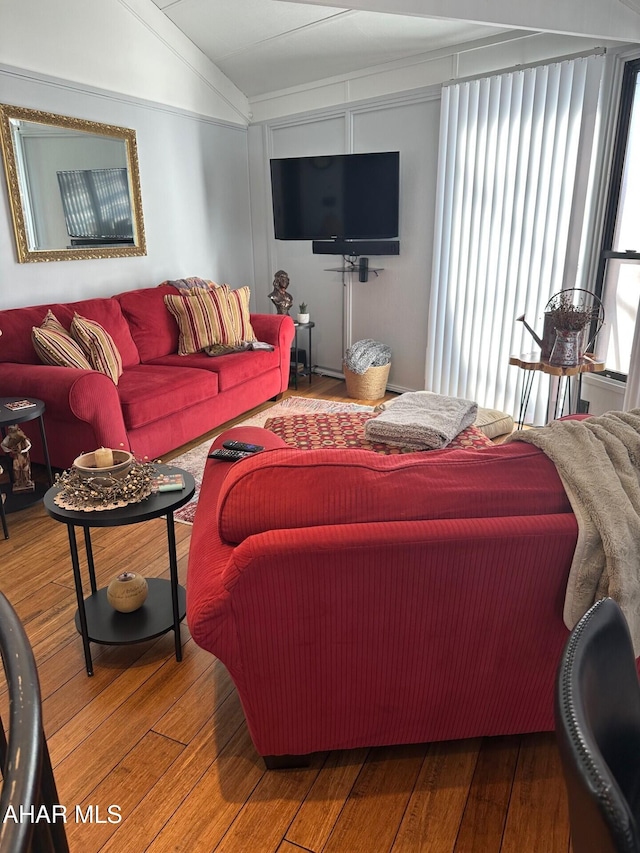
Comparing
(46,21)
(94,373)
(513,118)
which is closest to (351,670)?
(94,373)

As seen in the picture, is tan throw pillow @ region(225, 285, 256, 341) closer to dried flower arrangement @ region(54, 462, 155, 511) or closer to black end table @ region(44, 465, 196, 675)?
black end table @ region(44, 465, 196, 675)

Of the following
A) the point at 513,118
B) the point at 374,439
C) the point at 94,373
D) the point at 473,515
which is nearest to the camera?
the point at 473,515

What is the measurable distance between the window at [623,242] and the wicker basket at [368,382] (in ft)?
5.40

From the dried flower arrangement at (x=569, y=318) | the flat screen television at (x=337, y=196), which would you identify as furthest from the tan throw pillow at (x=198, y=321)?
the dried flower arrangement at (x=569, y=318)

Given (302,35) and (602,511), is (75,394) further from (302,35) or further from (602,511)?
(302,35)

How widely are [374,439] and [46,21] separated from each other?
3259mm

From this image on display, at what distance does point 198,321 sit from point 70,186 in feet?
3.88

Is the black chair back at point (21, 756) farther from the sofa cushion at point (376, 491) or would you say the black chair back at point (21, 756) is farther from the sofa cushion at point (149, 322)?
the sofa cushion at point (149, 322)

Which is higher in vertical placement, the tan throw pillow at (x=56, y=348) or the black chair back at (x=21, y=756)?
the black chair back at (x=21, y=756)

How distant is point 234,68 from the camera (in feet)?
16.0

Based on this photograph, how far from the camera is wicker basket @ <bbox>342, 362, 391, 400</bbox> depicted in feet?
15.6

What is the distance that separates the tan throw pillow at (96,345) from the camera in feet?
11.3

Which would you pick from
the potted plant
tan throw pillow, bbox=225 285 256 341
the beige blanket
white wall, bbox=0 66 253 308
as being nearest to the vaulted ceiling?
white wall, bbox=0 66 253 308

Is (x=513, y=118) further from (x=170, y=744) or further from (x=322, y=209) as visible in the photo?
(x=170, y=744)
